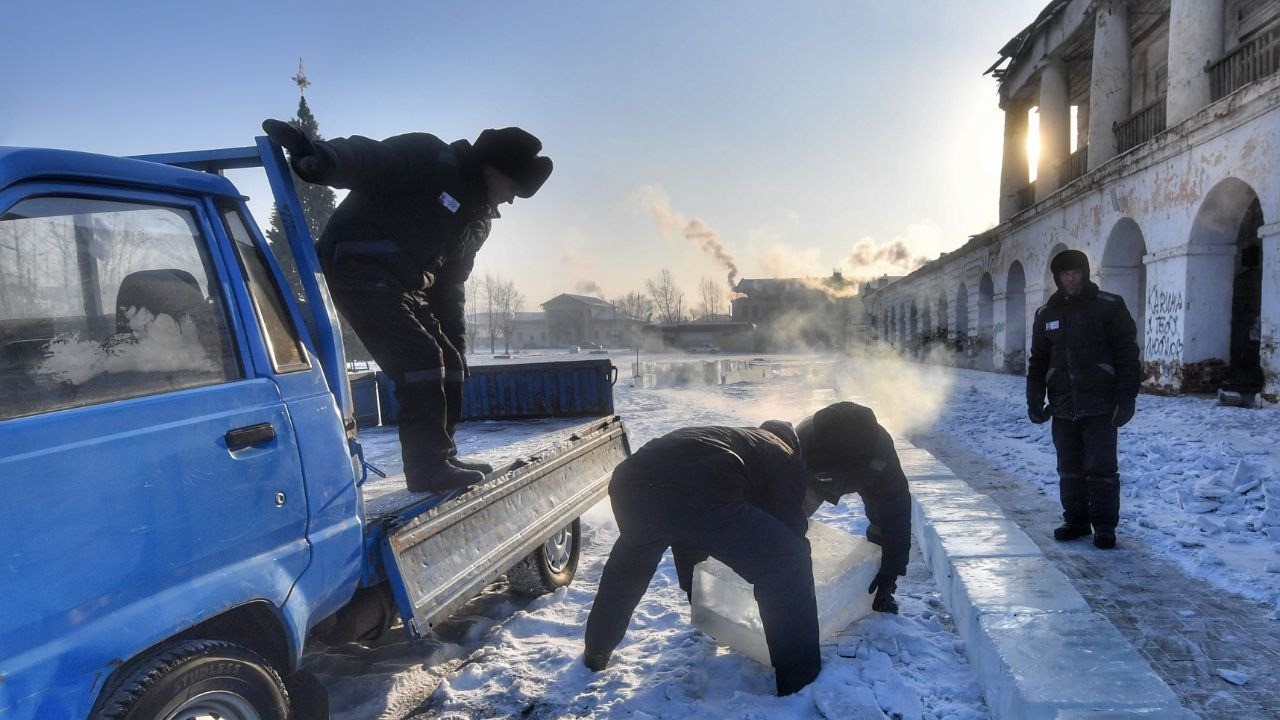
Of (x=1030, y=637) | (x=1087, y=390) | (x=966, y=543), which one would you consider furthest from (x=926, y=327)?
(x=1030, y=637)

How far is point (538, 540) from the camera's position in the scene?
3.42 m

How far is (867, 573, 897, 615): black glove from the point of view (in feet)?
10.7

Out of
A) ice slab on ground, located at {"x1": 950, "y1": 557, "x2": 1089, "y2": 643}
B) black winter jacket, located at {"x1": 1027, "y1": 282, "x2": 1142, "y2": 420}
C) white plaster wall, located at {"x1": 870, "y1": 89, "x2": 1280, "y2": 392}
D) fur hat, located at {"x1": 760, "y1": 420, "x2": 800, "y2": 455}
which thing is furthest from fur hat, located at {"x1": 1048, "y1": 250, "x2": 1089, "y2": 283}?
white plaster wall, located at {"x1": 870, "y1": 89, "x2": 1280, "y2": 392}

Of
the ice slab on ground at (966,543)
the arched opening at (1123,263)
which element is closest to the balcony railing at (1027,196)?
the arched opening at (1123,263)

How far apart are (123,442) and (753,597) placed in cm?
258

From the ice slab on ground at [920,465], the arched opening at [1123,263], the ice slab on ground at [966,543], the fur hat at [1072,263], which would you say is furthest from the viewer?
the arched opening at [1123,263]

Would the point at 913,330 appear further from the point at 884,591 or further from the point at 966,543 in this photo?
the point at 884,591

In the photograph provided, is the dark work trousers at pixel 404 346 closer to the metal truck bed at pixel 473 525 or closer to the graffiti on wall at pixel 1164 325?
the metal truck bed at pixel 473 525

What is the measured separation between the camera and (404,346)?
2738 millimetres

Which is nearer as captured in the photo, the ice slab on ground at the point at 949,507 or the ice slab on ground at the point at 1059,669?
the ice slab on ground at the point at 1059,669

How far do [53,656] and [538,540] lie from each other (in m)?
2.17

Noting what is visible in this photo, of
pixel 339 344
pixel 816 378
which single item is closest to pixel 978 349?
pixel 816 378

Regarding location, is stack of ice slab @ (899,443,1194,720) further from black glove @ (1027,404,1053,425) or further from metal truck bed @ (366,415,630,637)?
metal truck bed @ (366,415,630,637)

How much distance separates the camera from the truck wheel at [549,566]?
3.81 meters
